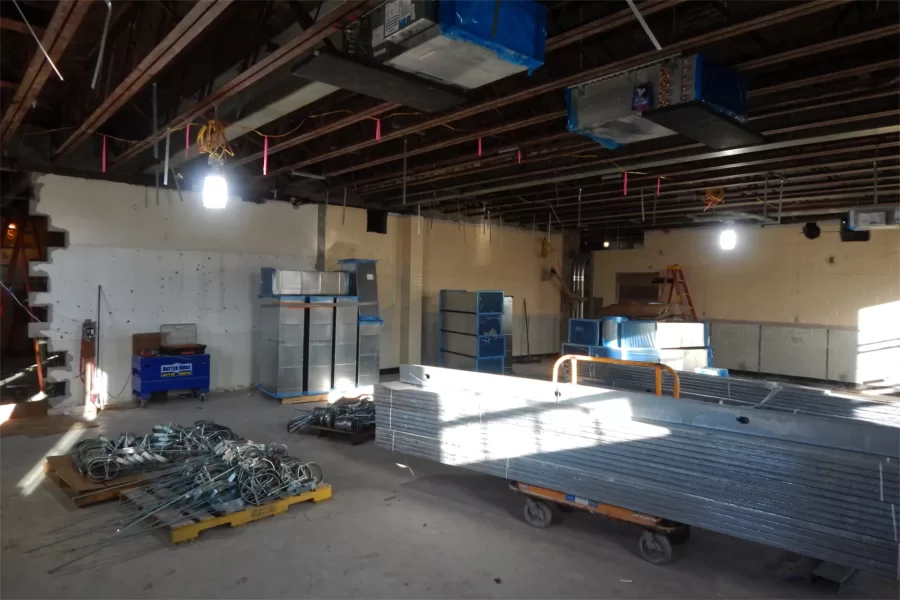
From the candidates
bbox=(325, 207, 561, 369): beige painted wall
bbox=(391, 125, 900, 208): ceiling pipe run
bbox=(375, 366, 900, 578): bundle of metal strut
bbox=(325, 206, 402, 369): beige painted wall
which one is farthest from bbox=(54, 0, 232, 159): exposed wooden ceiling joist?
bbox=(325, 207, 561, 369): beige painted wall

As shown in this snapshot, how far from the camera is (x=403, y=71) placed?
10.4ft

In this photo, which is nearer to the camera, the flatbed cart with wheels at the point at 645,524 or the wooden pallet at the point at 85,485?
the flatbed cart with wheels at the point at 645,524

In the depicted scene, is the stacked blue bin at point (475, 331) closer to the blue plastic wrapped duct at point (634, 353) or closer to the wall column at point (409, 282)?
the wall column at point (409, 282)

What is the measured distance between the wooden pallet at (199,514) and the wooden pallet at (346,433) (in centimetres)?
141

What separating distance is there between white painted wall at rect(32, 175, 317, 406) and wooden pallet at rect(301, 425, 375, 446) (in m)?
2.91

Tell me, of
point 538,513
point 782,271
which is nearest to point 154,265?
point 538,513

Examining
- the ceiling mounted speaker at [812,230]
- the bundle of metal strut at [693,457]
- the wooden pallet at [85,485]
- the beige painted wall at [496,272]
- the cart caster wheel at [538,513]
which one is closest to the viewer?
the bundle of metal strut at [693,457]

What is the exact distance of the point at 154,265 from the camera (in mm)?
7453

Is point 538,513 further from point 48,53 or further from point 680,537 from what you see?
point 48,53

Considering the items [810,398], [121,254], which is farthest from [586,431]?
[121,254]

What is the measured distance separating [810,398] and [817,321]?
7.47 metres

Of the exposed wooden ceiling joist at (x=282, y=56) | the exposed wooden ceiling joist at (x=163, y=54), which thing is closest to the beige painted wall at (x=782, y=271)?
the exposed wooden ceiling joist at (x=282, y=56)

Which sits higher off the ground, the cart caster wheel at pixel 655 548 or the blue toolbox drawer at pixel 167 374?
the blue toolbox drawer at pixel 167 374

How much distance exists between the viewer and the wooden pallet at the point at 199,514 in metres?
3.43
